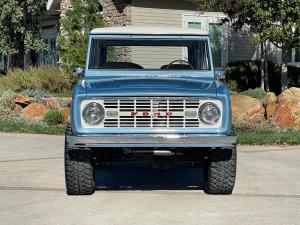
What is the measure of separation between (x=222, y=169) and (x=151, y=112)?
3.73 ft

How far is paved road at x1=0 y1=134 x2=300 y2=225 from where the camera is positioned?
6.71 meters

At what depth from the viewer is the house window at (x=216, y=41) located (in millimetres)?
23109

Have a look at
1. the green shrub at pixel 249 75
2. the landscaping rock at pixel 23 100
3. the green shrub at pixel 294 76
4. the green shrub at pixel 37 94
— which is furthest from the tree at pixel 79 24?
the green shrub at pixel 294 76

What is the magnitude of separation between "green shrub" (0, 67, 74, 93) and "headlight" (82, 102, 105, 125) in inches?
521

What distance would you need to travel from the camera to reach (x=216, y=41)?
2334 cm

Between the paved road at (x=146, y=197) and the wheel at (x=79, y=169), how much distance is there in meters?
0.18

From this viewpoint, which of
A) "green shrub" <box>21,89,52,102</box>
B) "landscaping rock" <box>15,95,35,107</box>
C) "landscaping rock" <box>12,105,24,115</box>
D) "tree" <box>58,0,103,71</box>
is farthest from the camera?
"tree" <box>58,0,103,71</box>

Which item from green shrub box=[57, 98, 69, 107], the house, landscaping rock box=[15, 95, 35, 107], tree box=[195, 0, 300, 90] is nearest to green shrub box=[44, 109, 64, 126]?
green shrub box=[57, 98, 69, 107]

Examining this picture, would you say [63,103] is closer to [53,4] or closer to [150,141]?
[53,4]

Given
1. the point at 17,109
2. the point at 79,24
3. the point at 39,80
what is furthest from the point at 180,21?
the point at 17,109

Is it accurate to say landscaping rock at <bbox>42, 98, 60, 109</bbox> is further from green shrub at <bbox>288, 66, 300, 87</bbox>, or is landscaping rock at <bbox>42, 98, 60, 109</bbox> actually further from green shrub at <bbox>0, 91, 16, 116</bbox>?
green shrub at <bbox>288, 66, 300, 87</bbox>

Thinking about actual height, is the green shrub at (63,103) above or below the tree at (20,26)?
below

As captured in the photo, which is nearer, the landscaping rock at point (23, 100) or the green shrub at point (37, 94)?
the landscaping rock at point (23, 100)

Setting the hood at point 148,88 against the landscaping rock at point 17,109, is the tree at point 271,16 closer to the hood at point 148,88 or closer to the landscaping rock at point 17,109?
the landscaping rock at point 17,109
